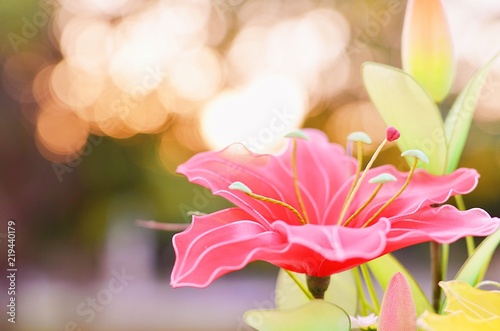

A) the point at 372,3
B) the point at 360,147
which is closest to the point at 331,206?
the point at 360,147

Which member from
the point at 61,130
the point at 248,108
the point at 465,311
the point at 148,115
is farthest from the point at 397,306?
the point at 148,115

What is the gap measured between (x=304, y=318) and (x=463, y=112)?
0.13 meters

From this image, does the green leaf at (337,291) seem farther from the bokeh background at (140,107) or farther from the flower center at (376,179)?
the bokeh background at (140,107)

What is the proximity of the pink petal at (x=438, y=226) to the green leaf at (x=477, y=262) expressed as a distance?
4 cm

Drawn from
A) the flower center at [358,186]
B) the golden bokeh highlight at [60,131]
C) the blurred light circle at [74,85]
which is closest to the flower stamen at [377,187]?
the flower center at [358,186]

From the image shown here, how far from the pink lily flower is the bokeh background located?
1767 mm

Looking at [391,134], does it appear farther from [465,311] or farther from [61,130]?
[61,130]

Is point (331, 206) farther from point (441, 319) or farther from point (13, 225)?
point (13, 225)

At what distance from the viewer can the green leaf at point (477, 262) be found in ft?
0.91

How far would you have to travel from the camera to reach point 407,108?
0.30 meters

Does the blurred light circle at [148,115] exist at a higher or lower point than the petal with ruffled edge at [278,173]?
lower

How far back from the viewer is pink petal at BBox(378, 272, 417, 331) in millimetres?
232

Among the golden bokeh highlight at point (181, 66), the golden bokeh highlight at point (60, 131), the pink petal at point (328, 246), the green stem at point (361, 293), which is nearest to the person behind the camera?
the pink petal at point (328, 246)

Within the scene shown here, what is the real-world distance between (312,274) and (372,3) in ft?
8.40
